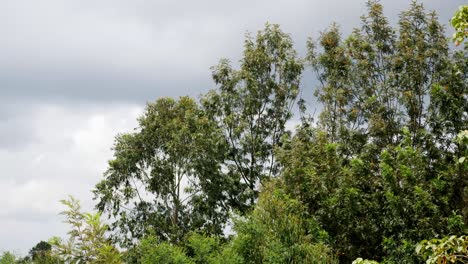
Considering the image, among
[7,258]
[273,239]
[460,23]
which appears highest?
[7,258]

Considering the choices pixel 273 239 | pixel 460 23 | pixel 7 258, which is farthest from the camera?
pixel 7 258

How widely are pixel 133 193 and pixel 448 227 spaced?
68.8ft

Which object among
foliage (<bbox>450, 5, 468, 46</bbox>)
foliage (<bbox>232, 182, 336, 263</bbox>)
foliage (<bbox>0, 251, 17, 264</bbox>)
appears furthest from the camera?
foliage (<bbox>0, 251, 17, 264</bbox>)

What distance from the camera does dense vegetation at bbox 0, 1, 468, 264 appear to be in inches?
737

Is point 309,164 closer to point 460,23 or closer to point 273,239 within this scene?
point 273,239

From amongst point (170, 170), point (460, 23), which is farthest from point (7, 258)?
point (460, 23)

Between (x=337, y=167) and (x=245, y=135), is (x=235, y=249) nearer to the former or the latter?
(x=337, y=167)

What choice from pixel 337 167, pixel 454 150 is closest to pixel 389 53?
pixel 454 150

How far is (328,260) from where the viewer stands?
679 inches

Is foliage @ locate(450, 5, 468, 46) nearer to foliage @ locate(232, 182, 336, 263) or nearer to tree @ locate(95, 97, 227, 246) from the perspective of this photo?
foliage @ locate(232, 182, 336, 263)

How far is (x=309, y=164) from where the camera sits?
78.3 ft

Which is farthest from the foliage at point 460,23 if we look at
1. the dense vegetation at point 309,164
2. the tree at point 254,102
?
the tree at point 254,102

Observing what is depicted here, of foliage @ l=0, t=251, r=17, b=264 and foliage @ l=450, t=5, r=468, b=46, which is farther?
foliage @ l=0, t=251, r=17, b=264

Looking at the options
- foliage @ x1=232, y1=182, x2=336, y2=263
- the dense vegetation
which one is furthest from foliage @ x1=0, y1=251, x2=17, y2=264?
foliage @ x1=232, y1=182, x2=336, y2=263
